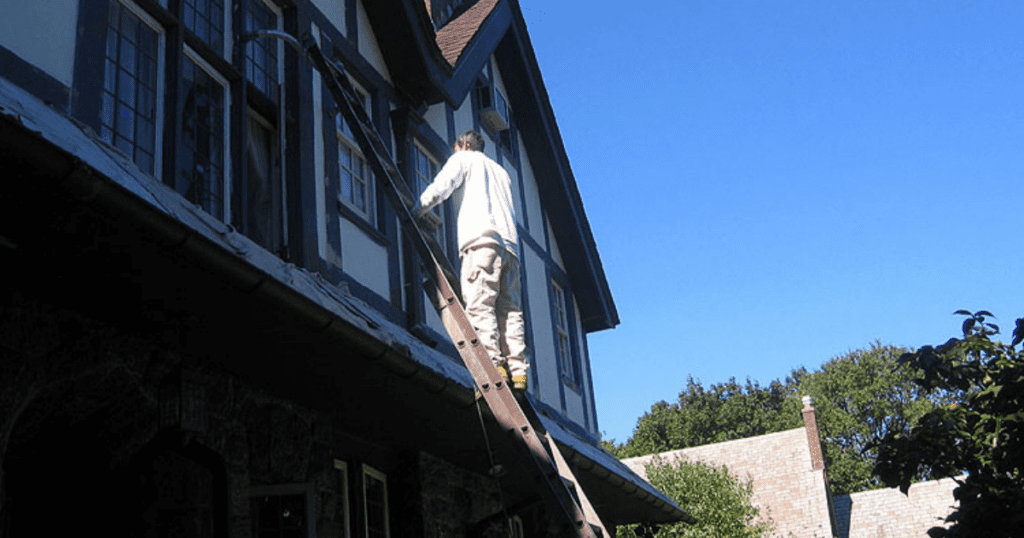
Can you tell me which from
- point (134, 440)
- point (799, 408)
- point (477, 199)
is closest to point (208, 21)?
point (477, 199)

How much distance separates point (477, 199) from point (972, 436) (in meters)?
4.03

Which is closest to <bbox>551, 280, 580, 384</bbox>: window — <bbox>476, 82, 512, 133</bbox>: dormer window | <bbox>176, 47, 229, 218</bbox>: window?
<bbox>476, 82, 512, 133</bbox>: dormer window

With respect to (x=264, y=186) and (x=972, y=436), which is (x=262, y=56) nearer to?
(x=264, y=186)

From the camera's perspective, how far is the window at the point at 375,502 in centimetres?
869

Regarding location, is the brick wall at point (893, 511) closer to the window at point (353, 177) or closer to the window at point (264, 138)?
the window at point (353, 177)

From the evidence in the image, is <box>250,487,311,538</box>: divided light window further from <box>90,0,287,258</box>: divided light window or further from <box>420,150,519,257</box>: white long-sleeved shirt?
<box>420,150,519,257</box>: white long-sleeved shirt

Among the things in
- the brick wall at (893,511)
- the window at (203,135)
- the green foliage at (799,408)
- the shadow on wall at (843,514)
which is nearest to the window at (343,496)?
the window at (203,135)

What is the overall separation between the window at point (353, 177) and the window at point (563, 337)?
4.97 metres

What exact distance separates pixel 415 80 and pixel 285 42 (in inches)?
80.0

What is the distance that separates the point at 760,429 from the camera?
2051 inches

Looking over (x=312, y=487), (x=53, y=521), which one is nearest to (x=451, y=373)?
(x=312, y=487)

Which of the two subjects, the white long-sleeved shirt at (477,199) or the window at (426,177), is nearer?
the white long-sleeved shirt at (477,199)

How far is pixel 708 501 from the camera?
26.1 m

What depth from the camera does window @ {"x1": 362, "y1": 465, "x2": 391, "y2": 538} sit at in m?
8.69
